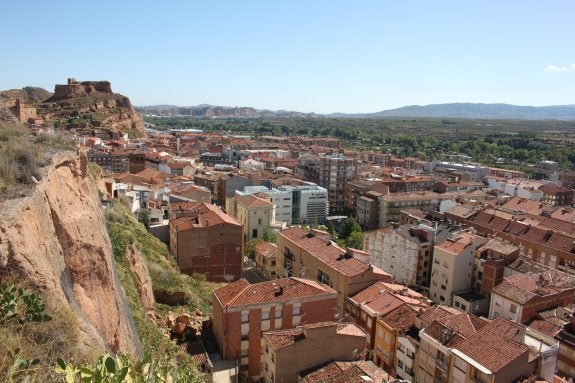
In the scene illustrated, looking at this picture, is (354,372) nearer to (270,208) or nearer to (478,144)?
(270,208)

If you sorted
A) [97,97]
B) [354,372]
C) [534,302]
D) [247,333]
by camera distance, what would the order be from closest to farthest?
[354,372] → [247,333] → [534,302] → [97,97]

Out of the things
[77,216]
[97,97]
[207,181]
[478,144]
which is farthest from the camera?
[478,144]

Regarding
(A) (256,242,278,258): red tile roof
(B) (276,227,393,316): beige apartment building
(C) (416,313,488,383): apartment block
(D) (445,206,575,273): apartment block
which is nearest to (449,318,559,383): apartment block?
(C) (416,313,488,383): apartment block

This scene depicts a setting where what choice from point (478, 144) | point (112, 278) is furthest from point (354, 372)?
point (478, 144)

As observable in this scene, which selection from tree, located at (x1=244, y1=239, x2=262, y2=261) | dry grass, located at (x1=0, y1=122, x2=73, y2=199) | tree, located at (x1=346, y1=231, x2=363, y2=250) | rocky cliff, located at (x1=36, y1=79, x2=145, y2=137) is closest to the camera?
dry grass, located at (x1=0, y1=122, x2=73, y2=199)

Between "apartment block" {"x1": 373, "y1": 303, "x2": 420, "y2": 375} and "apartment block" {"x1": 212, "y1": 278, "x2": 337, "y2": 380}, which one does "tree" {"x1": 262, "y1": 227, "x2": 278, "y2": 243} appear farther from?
"apartment block" {"x1": 373, "y1": 303, "x2": 420, "y2": 375}

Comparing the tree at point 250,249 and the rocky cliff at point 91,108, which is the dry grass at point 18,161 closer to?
the tree at point 250,249

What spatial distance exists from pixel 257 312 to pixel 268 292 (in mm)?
1125

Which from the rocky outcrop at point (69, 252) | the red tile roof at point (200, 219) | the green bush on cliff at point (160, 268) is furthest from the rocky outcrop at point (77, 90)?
the rocky outcrop at point (69, 252)

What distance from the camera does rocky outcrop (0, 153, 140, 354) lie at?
27.2ft

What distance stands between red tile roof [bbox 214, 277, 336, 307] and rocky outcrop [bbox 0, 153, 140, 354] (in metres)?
8.49

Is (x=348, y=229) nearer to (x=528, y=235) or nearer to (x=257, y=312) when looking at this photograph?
(x=528, y=235)

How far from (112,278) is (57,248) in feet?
8.65

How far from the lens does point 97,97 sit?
117500 mm
